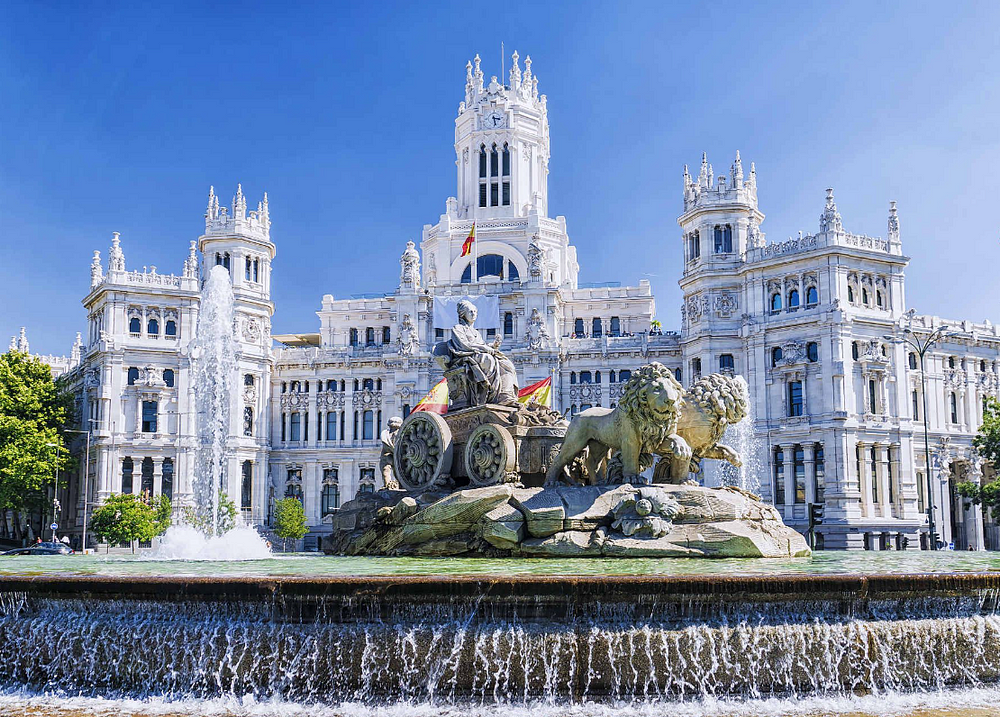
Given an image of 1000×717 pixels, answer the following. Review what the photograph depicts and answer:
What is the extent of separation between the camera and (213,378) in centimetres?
7675

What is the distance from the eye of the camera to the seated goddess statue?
22547 mm

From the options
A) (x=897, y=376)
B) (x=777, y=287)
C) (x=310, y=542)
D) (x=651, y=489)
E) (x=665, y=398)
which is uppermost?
(x=777, y=287)

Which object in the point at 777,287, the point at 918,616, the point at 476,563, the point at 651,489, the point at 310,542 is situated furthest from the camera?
the point at 310,542

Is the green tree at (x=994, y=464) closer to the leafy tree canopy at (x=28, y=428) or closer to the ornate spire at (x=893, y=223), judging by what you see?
the ornate spire at (x=893, y=223)

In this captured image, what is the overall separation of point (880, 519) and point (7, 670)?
60.2 meters

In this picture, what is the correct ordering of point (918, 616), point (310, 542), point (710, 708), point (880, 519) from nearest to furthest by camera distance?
point (710, 708), point (918, 616), point (880, 519), point (310, 542)

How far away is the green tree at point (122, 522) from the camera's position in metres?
64.3

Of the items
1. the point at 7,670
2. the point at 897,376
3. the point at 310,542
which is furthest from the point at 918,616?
the point at 310,542

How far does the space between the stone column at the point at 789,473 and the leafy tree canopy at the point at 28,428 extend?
163 feet

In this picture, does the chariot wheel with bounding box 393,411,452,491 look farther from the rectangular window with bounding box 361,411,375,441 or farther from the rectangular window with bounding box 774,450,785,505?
the rectangular window with bounding box 361,411,375,441

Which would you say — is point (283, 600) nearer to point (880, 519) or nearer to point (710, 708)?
point (710, 708)

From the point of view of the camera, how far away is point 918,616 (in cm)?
1336

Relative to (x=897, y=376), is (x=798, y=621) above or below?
below

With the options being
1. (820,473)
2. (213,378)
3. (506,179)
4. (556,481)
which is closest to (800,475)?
(820,473)
